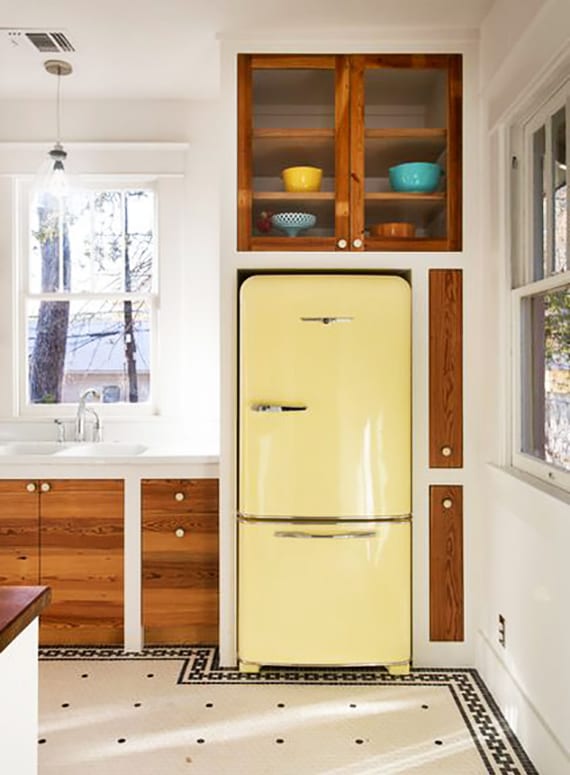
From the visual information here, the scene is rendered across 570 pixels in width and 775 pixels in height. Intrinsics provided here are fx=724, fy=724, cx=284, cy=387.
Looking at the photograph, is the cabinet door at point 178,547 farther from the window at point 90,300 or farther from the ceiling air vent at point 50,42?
the ceiling air vent at point 50,42

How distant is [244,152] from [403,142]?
0.64 meters

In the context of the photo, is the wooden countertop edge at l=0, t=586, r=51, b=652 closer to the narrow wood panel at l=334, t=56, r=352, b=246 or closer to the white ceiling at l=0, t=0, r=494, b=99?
the narrow wood panel at l=334, t=56, r=352, b=246

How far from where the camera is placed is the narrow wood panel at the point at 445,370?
2902 millimetres

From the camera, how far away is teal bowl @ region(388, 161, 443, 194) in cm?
290

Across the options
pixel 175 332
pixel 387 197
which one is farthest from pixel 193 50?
pixel 175 332

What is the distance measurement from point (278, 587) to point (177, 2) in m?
2.19

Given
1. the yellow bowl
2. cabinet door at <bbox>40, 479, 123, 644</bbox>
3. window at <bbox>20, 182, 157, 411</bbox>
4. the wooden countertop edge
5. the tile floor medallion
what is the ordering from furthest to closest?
window at <bbox>20, 182, 157, 411</bbox> → cabinet door at <bbox>40, 479, 123, 644</bbox> → the yellow bowl → the tile floor medallion → the wooden countertop edge

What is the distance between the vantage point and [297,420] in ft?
9.12

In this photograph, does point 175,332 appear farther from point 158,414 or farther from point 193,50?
point 193,50

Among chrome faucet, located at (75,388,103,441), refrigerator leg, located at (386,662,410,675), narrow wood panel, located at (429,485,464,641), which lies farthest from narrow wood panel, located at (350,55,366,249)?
refrigerator leg, located at (386,662,410,675)

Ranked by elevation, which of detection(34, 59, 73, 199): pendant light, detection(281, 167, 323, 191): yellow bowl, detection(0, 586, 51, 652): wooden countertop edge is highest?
detection(34, 59, 73, 199): pendant light

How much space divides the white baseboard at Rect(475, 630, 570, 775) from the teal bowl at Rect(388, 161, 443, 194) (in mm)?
1784

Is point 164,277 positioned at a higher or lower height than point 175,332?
higher

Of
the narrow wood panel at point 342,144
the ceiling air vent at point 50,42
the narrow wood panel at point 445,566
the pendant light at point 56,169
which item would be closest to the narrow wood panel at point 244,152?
the narrow wood panel at point 342,144
